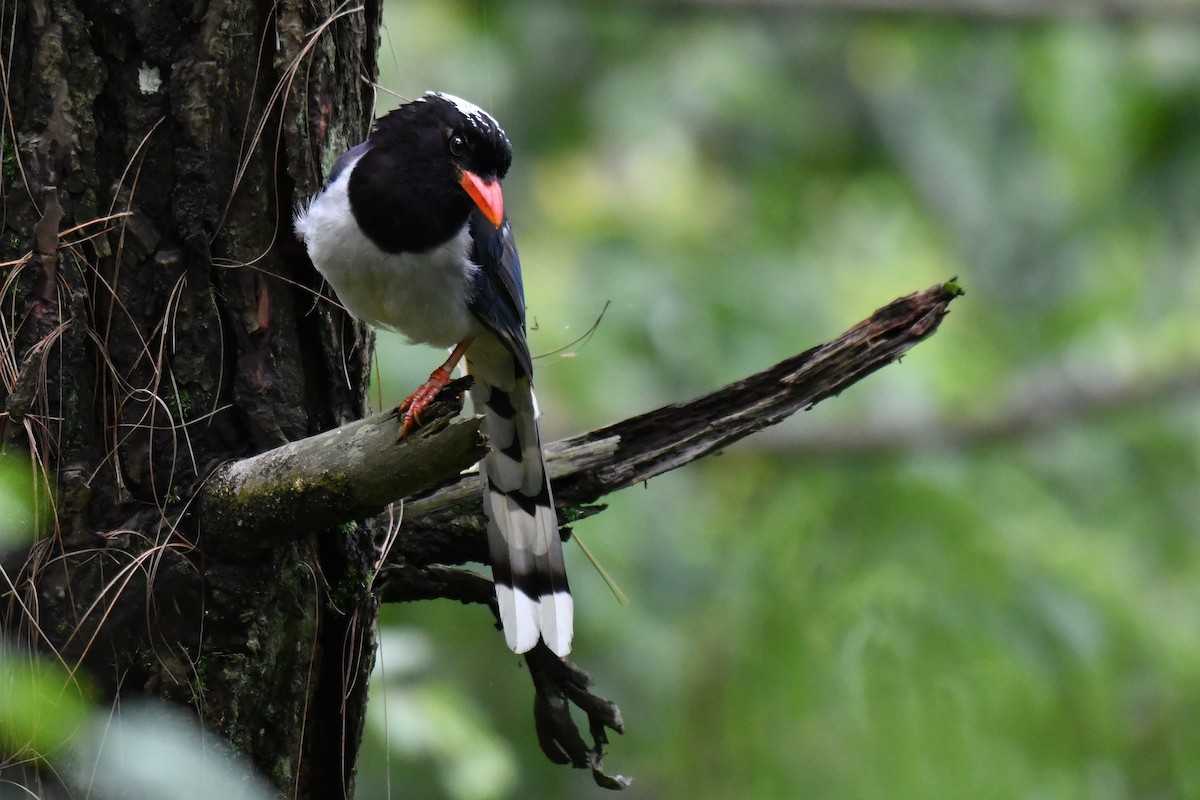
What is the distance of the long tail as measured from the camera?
2.74 metres

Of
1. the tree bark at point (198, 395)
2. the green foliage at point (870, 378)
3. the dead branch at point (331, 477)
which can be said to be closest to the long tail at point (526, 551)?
the tree bark at point (198, 395)

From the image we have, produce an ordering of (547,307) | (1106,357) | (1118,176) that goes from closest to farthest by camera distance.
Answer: (547,307) < (1106,357) < (1118,176)

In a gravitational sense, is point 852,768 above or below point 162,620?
above

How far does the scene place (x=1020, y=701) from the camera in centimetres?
493

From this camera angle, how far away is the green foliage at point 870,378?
5.11 m

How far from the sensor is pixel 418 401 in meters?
2.51

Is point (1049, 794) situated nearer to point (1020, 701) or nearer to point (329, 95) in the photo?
point (1020, 701)

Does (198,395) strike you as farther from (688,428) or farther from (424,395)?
(688,428)

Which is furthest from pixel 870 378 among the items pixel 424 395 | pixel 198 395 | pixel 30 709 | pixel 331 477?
pixel 30 709

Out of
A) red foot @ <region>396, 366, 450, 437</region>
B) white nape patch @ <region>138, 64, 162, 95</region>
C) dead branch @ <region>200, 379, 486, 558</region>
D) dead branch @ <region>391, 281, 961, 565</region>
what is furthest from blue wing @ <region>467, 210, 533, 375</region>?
white nape patch @ <region>138, 64, 162, 95</region>

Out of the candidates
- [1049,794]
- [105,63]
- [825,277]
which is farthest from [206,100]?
[825,277]

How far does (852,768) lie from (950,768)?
502 mm

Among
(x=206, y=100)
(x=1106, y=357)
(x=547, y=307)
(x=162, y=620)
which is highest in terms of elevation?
(x=1106, y=357)

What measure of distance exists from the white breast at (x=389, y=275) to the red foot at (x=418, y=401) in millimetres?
142
